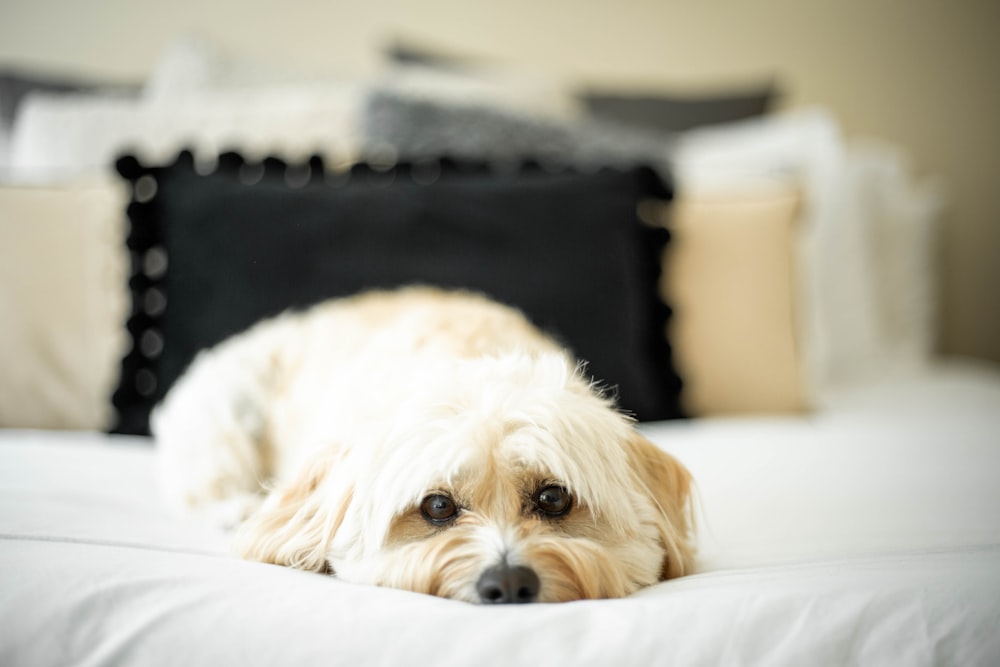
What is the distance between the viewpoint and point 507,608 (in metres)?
0.85

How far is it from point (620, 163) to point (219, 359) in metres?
1.38

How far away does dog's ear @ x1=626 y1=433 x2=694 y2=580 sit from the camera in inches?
43.8

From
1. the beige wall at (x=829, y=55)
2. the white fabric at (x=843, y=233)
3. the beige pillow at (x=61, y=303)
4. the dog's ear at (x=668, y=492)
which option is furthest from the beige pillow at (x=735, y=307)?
the beige wall at (x=829, y=55)

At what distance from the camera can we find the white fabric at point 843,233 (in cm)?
268

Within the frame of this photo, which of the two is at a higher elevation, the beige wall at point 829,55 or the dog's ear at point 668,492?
the beige wall at point 829,55

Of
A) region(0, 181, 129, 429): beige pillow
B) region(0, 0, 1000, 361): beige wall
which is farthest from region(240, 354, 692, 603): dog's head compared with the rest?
region(0, 0, 1000, 361): beige wall

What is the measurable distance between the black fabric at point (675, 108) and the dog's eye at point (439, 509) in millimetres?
2774

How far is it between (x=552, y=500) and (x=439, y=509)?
0.55 feet

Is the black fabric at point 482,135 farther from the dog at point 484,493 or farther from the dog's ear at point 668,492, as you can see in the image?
the dog's ear at point 668,492

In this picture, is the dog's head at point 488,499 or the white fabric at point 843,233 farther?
the white fabric at point 843,233

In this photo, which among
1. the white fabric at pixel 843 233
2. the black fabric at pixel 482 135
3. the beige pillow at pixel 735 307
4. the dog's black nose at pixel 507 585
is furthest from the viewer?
the white fabric at pixel 843 233

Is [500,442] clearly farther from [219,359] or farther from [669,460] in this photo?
[219,359]

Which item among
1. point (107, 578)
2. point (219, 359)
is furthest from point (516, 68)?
point (107, 578)

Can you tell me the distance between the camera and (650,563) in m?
A: 1.09
